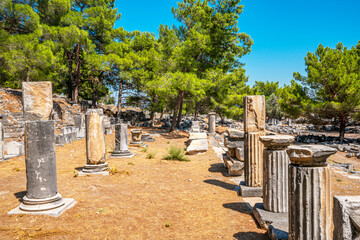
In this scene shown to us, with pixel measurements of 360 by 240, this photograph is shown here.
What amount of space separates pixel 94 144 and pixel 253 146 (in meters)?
4.74

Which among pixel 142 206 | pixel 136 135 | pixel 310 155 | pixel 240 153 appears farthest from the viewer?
pixel 136 135

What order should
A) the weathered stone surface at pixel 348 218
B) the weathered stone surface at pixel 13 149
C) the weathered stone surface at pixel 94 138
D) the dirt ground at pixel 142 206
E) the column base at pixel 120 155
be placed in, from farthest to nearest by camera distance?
the weathered stone surface at pixel 13 149 → the column base at pixel 120 155 → the weathered stone surface at pixel 94 138 → the dirt ground at pixel 142 206 → the weathered stone surface at pixel 348 218

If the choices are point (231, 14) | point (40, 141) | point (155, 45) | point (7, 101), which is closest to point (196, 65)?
point (231, 14)

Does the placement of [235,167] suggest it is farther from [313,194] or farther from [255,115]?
[313,194]

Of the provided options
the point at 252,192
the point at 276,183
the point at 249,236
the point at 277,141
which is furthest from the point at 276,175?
the point at 252,192

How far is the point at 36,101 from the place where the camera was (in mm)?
4430

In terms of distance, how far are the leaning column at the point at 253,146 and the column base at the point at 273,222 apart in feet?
3.39

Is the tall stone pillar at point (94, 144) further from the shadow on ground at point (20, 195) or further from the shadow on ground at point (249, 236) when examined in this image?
the shadow on ground at point (249, 236)

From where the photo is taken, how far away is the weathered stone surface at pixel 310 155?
8.34 feet

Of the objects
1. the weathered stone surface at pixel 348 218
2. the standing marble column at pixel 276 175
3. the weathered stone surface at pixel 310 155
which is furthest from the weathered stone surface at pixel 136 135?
the weathered stone surface at pixel 348 218

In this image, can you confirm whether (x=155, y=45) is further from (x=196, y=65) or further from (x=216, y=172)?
(x=216, y=172)

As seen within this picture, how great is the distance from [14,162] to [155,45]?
2082 centimetres

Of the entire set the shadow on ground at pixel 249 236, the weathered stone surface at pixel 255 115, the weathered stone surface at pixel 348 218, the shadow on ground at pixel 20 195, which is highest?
the weathered stone surface at pixel 255 115

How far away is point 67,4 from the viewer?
19.4 m
